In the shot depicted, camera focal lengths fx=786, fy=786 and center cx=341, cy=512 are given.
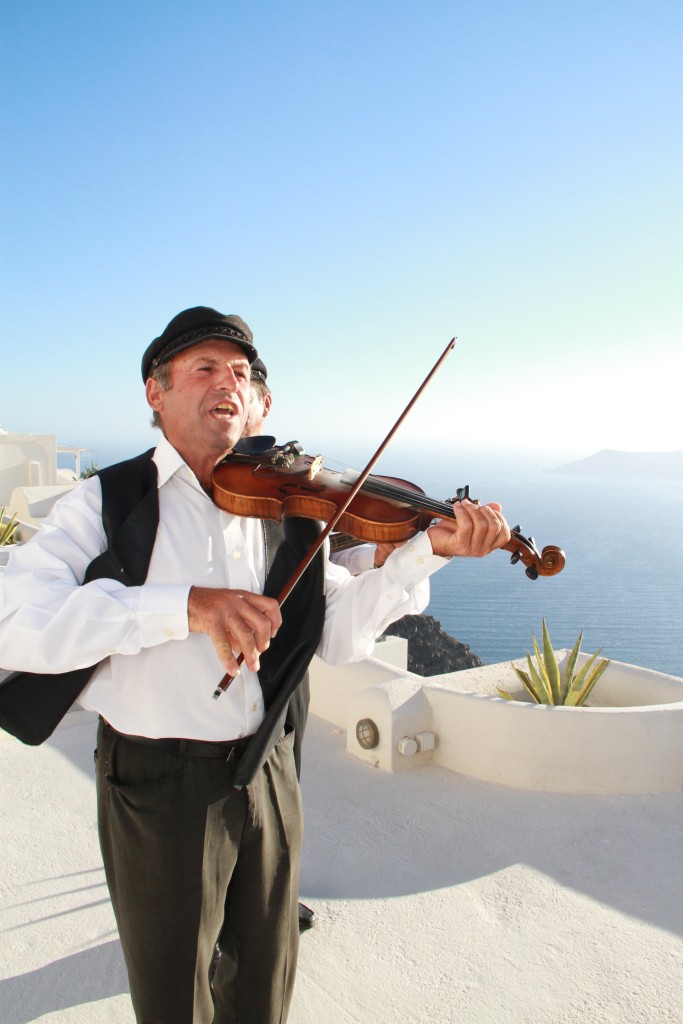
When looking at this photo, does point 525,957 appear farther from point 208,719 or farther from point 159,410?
point 159,410

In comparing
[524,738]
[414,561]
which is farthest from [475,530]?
[524,738]

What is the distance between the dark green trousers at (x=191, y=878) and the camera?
154 centimetres

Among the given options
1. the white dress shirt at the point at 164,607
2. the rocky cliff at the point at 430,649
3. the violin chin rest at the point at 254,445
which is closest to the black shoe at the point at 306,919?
the white dress shirt at the point at 164,607

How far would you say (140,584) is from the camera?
158 centimetres

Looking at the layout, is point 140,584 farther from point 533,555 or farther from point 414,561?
point 533,555

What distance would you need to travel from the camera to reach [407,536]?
185 centimetres

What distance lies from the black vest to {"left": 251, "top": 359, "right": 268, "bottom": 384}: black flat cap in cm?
75

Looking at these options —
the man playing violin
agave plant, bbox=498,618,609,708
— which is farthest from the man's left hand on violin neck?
agave plant, bbox=498,618,609,708

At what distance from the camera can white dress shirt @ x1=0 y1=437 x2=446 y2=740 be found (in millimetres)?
1411

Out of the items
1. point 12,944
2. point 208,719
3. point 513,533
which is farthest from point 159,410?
point 12,944

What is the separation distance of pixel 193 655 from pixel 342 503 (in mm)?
496

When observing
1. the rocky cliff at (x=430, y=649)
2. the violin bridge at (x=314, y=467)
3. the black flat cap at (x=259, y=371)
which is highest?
the black flat cap at (x=259, y=371)

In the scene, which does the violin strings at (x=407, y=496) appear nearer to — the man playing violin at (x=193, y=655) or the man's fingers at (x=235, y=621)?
the man playing violin at (x=193, y=655)

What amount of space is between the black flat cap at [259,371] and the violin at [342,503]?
0.55 m
